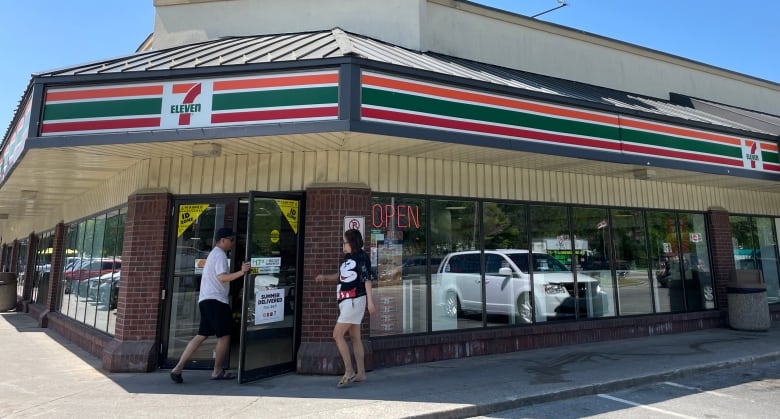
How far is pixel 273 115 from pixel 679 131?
7095 millimetres

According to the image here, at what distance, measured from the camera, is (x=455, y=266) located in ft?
25.4

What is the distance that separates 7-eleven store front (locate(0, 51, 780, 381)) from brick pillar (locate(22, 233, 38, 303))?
7.97 m

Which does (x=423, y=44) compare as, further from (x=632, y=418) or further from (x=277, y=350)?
(x=632, y=418)

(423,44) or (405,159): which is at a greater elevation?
(423,44)

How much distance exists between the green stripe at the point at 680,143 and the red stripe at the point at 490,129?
0.44 m

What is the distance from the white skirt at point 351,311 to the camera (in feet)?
18.3

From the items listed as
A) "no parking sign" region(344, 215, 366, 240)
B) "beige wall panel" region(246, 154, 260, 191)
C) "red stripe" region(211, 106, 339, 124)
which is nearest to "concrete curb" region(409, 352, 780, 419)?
"no parking sign" region(344, 215, 366, 240)

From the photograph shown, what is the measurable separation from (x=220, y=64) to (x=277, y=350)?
12.8ft

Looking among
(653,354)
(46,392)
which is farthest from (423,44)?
(46,392)

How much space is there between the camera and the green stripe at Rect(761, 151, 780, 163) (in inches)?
362

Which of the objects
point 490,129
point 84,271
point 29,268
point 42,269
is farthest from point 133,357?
point 29,268

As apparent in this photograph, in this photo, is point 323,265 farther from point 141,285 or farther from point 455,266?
point 141,285

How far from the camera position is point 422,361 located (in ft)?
23.2

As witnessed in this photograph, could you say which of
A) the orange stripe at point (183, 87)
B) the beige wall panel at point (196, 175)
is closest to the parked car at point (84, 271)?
the beige wall panel at point (196, 175)
